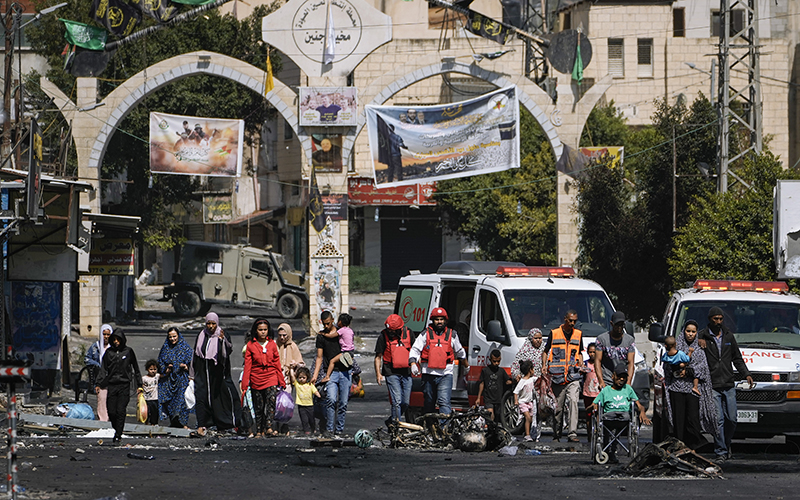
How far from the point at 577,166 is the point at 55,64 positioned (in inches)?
760

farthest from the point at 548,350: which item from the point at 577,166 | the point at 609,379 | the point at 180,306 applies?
the point at 180,306

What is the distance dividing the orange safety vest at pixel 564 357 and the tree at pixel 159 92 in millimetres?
26834

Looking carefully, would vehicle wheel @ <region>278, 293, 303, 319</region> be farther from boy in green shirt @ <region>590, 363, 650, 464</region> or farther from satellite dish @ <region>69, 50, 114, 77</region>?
boy in green shirt @ <region>590, 363, 650, 464</region>

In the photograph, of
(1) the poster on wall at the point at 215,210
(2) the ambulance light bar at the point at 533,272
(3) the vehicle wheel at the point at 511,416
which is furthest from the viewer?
(1) the poster on wall at the point at 215,210

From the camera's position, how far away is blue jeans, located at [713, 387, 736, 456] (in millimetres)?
11617

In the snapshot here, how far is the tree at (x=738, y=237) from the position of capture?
864 inches

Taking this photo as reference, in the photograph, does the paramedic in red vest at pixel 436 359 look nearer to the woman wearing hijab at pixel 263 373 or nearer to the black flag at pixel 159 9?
the woman wearing hijab at pixel 263 373

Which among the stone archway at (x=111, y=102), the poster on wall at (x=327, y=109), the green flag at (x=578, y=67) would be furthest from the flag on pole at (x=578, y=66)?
the stone archway at (x=111, y=102)

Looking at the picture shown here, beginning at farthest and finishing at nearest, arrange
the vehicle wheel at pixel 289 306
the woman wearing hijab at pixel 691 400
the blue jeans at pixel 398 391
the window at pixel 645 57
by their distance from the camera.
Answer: the window at pixel 645 57
the vehicle wheel at pixel 289 306
the blue jeans at pixel 398 391
the woman wearing hijab at pixel 691 400

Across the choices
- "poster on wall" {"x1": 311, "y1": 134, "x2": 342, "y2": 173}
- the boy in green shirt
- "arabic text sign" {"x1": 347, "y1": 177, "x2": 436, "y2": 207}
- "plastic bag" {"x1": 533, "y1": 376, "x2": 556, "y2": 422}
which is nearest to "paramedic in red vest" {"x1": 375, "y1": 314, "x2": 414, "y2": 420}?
"plastic bag" {"x1": 533, "y1": 376, "x2": 556, "y2": 422}

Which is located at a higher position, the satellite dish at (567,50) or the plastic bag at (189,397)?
the satellite dish at (567,50)

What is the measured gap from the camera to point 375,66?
51375 mm

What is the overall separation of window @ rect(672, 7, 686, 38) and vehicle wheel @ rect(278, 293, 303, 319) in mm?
27009

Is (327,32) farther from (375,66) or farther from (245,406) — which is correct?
(375,66)
